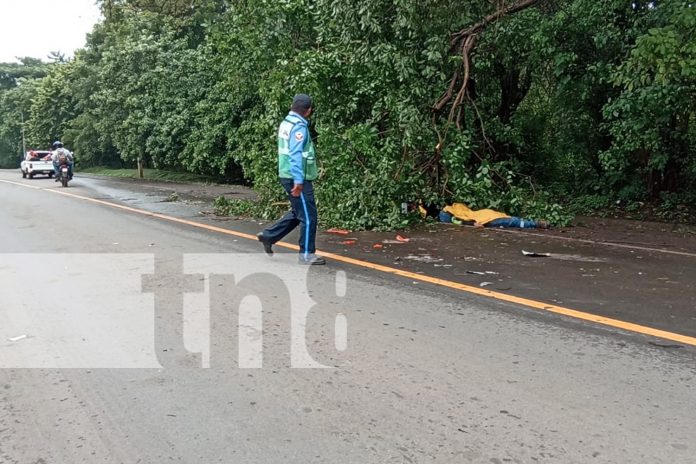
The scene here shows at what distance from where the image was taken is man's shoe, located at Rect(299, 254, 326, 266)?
7.34m

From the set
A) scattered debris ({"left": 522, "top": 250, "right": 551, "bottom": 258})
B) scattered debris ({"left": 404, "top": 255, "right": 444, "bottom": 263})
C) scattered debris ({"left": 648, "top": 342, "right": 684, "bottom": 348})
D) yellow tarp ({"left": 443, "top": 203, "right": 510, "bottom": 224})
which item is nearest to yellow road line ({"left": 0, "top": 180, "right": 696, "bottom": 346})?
scattered debris ({"left": 648, "top": 342, "right": 684, "bottom": 348})

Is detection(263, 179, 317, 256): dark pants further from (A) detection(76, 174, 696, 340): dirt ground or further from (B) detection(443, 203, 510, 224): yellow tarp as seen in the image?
(B) detection(443, 203, 510, 224): yellow tarp

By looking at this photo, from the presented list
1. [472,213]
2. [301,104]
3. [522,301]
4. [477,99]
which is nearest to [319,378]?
[522,301]

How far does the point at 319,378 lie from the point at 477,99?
38.8 feet

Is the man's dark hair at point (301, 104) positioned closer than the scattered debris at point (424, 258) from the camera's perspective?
Yes

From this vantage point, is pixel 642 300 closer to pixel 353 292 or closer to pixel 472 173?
pixel 353 292

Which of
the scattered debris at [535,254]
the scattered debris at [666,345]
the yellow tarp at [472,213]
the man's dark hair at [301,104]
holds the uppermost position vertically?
the man's dark hair at [301,104]

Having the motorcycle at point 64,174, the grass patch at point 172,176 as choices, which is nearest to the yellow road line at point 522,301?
the motorcycle at point 64,174

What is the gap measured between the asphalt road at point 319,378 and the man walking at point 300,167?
0.90 m

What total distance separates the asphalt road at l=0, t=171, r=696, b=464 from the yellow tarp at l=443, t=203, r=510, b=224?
409 centimetres

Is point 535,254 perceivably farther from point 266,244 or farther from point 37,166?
point 37,166

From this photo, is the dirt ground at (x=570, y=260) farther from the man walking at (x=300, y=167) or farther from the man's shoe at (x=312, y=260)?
the man walking at (x=300, y=167)

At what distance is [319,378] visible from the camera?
3.99 meters

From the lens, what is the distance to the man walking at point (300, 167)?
7289 millimetres
